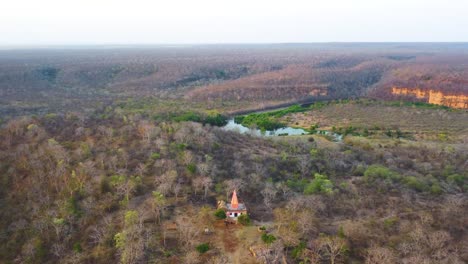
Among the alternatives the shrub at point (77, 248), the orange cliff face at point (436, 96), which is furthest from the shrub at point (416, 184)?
the orange cliff face at point (436, 96)

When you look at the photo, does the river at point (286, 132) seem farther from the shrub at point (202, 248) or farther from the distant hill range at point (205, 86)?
the shrub at point (202, 248)

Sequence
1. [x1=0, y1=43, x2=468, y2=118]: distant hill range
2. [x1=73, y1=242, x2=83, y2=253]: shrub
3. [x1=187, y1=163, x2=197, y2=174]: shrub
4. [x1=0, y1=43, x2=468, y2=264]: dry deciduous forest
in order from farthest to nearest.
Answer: [x1=0, y1=43, x2=468, y2=118]: distant hill range < [x1=187, y1=163, x2=197, y2=174]: shrub < [x1=73, y1=242, x2=83, y2=253]: shrub < [x1=0, y1=43, x2=468, y2=264]: dry deciduous forest

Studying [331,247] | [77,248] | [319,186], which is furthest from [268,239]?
[77,248]

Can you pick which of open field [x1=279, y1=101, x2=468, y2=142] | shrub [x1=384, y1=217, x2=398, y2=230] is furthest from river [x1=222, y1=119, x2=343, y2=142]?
shrub [x1=384, y1=217, x2=398, y2=230]

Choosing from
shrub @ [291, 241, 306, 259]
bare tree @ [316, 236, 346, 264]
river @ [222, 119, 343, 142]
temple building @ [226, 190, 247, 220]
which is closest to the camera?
bare tree @ [316, 236, 346, 264]

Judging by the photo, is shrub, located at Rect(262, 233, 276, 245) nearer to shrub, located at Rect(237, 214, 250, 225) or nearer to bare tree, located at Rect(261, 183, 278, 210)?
shrub, located at Rect(237, 214, 250, 225)

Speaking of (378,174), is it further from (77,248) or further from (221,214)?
(77,248)

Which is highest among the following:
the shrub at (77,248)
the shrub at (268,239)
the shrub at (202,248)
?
the shrub at (268,239)

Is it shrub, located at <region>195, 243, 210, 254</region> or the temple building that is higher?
the temple building

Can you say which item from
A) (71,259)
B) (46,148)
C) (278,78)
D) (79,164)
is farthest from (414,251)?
(278,78)
